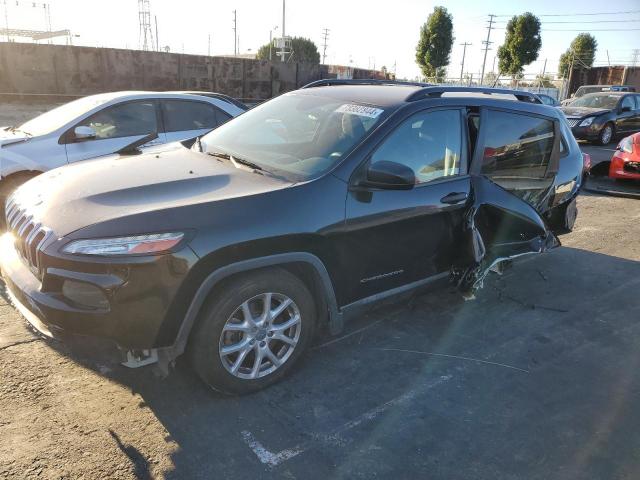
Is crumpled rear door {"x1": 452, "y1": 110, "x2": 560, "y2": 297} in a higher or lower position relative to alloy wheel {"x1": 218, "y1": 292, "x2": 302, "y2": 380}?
higher

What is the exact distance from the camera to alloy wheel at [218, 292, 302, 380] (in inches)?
110

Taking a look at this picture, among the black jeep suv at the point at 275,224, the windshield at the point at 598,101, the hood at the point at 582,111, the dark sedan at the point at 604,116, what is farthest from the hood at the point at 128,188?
the windshield at the point at 598,101

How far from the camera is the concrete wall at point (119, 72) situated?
20.2m

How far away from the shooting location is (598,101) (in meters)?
16.4

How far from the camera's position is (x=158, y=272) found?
8.04ft

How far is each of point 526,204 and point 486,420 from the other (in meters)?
1.98

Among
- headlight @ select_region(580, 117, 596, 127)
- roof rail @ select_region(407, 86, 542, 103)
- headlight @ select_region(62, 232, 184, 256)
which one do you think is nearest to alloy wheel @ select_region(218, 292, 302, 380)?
headlight @ select_region(62, 232, 184, 256)

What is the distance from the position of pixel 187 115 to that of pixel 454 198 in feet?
13.4

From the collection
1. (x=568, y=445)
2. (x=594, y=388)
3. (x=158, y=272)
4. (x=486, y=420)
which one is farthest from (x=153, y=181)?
(x=594, y=388)

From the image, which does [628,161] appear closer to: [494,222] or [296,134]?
[494,222]

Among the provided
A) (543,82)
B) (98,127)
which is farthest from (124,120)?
(543,82)

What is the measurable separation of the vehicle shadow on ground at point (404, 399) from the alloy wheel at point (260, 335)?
19cm

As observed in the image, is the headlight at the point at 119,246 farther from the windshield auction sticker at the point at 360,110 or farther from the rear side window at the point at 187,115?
the rear side window at the point at 187,115

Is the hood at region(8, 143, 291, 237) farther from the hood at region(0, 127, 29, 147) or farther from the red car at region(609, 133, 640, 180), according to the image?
the red car at region(609, 133, 640, 180)
